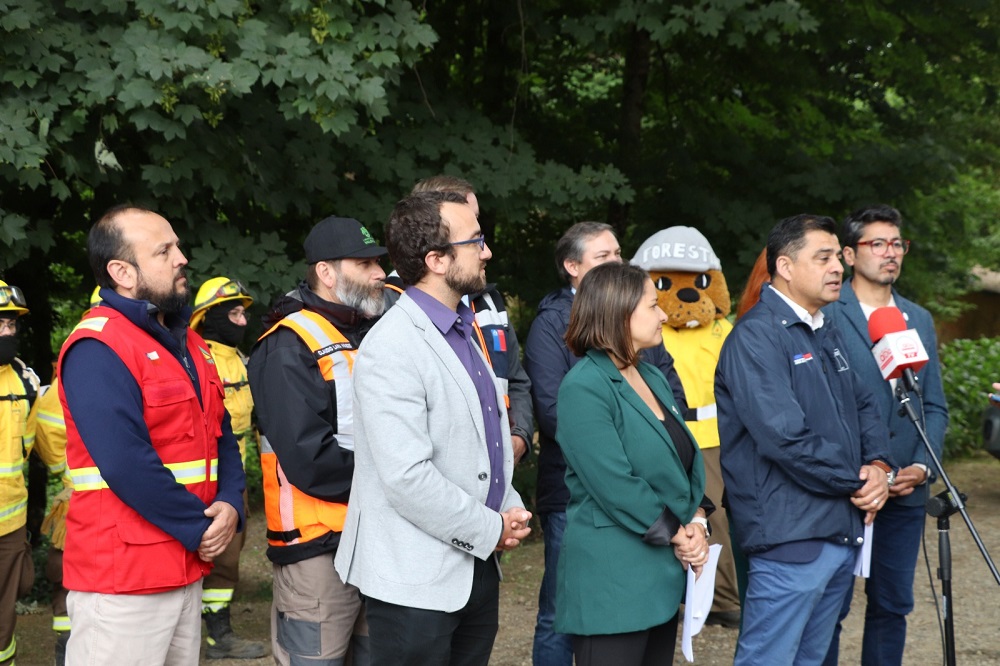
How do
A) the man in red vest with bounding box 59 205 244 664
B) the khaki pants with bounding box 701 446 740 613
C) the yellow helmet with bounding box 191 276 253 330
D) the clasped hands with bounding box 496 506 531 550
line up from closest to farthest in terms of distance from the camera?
the clasped hands with bounding box 496 506 531 550
the man in red vest with bounding box 59 205 244 664
the khaki pants with bounding box 701 446 740 613
the yellow helmet with bounding box 191 276 253 330

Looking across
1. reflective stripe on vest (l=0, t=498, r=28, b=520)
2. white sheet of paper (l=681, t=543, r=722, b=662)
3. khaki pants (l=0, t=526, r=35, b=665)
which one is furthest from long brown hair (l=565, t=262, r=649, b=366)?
khaki pants (l=0, t=526, r=35, b=665)

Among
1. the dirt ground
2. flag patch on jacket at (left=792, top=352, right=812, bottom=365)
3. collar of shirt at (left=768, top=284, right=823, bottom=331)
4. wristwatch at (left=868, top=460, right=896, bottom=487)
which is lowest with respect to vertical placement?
the dirt ground

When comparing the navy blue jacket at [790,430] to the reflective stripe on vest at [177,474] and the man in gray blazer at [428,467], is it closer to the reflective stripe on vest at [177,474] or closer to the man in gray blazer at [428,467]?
the man in gray blazer at [428,467]

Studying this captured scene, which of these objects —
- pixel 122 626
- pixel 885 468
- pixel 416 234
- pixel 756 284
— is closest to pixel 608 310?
pixel 416 234

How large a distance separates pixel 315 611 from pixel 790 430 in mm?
1926

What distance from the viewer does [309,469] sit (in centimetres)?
388

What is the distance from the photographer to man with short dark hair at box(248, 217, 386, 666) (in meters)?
3.91

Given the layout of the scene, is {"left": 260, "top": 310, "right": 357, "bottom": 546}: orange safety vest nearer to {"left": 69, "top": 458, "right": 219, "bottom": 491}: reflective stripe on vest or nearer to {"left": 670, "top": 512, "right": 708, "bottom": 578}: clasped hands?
{"left": 69, "top": 458, "right": 219, "bottom": 491}: reflective stripe on vest

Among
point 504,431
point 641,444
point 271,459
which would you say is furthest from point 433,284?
point 271,459

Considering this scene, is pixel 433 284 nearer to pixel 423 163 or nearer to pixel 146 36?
pixel 146 36

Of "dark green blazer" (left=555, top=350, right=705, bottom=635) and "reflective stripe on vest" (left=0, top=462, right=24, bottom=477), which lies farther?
"reflective stripe on vest" (left=0, top=462, right=24, bottom=477)

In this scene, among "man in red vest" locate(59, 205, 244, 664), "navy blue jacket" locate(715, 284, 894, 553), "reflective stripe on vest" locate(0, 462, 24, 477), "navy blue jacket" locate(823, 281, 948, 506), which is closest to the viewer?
"man in red vest" locate(59, 205, 244, 664)

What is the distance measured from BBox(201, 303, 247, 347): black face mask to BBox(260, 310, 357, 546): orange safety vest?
2.71 meters

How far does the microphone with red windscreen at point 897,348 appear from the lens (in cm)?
437
